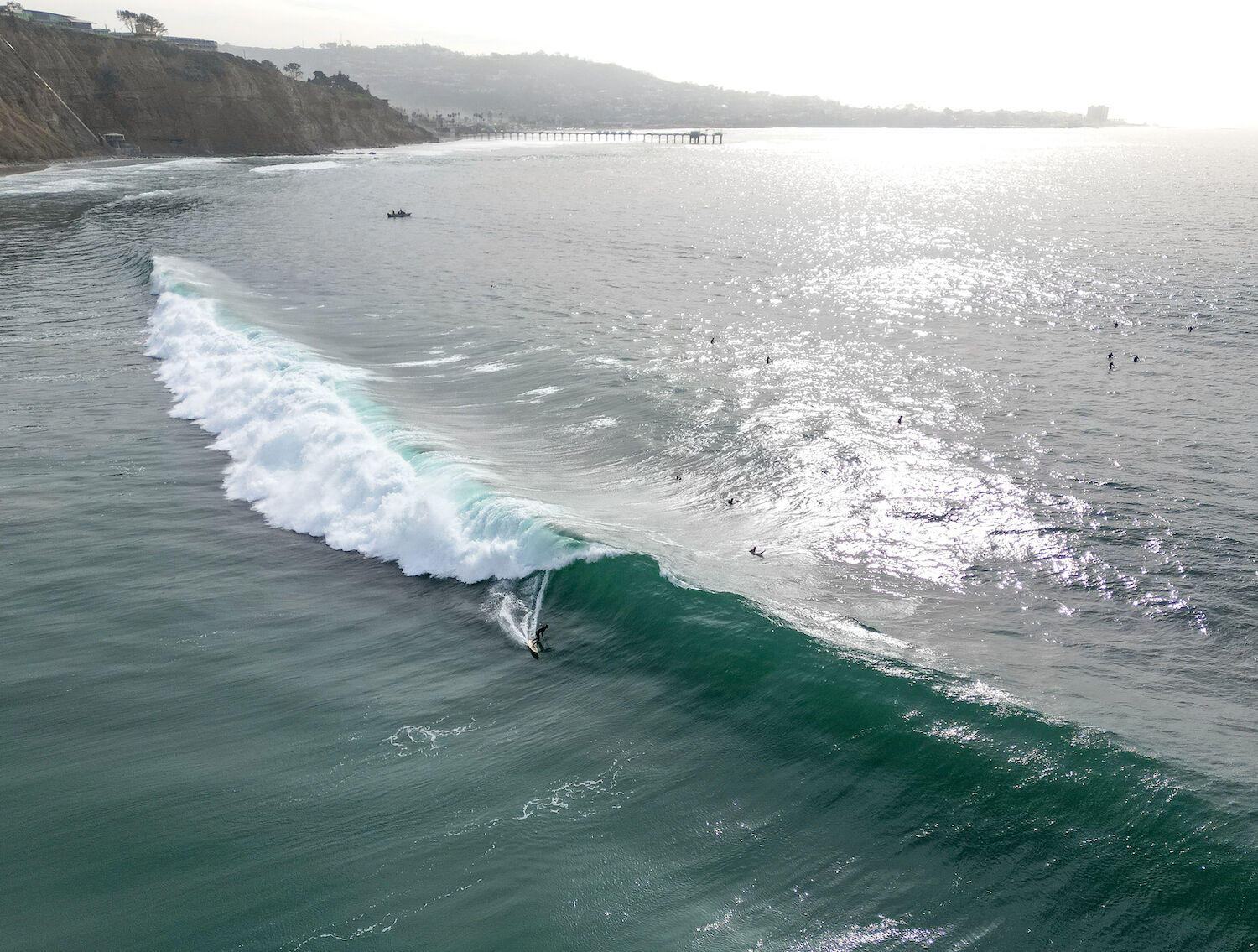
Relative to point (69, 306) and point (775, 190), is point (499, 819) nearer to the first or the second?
point (69, 306)

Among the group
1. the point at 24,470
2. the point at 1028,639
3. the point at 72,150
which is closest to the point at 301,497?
the point at 24,470

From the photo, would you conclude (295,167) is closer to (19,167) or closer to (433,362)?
(19,167)

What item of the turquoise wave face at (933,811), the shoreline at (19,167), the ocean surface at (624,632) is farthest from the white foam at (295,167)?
the turquoise wave face at (933,811)

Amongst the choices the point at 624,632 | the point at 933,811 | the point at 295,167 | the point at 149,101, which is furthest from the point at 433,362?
the point at 149,101

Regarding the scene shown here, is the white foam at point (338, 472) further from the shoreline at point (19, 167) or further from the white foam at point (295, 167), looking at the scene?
the white foam at point (295, 167)

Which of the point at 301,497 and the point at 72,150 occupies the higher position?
the point at 72,150

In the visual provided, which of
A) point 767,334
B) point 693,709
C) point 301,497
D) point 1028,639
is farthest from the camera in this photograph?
point 767,334

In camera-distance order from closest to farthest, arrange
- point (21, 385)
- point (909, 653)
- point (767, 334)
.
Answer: point (909, 653) → point (21, 385) → point (767, 334)
